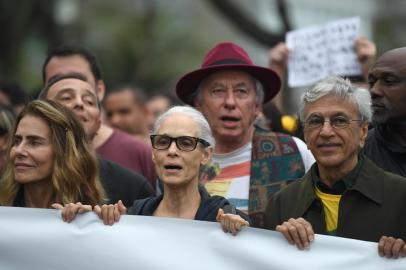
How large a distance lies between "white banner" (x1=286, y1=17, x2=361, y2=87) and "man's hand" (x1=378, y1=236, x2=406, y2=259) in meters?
2.95

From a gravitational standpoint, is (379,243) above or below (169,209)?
below

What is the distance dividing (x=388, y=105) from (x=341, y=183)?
2.71ft

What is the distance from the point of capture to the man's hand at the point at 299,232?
176 inches

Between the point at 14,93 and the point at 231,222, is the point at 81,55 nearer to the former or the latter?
the point at 14,93

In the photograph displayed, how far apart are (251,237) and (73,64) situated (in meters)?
2.91

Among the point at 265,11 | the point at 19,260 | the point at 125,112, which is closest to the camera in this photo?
the point at 19,260

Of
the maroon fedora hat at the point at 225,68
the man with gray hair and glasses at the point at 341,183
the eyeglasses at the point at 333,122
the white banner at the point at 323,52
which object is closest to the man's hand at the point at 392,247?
the man with gray hair and glasses at the point at 341,183

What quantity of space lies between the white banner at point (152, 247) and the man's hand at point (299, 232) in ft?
0.15

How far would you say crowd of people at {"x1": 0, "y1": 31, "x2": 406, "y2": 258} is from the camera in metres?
4.84

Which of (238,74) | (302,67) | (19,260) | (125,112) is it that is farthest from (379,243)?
(125,112)

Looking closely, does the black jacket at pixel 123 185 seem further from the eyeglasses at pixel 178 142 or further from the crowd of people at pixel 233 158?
the eyeglasses at pixel 178 142

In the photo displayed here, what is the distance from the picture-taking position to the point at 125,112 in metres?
9.52

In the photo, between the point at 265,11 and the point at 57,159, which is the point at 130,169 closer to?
the point at 57,159

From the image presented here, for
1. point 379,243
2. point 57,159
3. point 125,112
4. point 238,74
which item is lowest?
point 379,243
